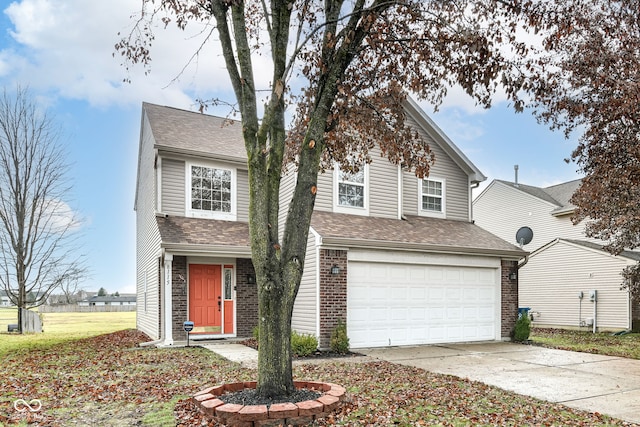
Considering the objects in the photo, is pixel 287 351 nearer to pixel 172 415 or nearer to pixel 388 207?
pixel 172 415

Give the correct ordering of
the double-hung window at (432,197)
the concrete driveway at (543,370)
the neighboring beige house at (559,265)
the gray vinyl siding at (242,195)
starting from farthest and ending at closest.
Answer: the neighboring beige house at (559,265)
the double-hung window at (432,197)
the gray vinyl siding at (242,195)
the concrete driveway at (543,370)

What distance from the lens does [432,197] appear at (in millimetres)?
15547

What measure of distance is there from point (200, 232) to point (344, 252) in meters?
4.26

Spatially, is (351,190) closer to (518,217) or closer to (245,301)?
(245,301)

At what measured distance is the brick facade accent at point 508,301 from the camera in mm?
13859

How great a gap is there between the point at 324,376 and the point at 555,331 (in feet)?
45.6

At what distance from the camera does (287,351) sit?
5.70 m

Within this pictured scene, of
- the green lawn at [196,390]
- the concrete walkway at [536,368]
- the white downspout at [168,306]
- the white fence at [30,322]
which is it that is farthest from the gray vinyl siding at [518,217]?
the white fence at [30,322]

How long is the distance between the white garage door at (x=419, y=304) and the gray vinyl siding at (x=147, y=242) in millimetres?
5539

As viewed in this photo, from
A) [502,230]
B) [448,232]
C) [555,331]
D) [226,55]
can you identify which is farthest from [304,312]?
[502,230]

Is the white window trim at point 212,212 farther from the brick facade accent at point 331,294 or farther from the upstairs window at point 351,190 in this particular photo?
the brick facade accent at point 331,294

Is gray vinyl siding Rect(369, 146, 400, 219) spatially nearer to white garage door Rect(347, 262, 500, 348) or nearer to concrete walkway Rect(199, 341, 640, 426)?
white garage door Rect(347, 262, 500, 348)

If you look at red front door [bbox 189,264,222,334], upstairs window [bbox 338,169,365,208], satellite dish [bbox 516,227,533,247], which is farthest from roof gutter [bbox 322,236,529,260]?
satellite dish [bbox 516,227,533,247]

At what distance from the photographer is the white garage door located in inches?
460
